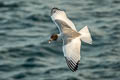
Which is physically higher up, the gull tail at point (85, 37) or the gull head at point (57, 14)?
the gull head at point (57, 14)

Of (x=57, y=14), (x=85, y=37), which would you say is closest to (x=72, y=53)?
(x=85, y=37)

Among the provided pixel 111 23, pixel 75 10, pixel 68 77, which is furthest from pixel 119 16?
pixel 68 77

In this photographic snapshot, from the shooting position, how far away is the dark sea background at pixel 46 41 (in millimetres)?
12258

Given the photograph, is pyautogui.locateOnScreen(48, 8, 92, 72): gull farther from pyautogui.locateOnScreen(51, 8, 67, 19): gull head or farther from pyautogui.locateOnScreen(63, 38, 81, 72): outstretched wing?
pyautogui.locateOnScreen(51, 8, 67, 19): gull head

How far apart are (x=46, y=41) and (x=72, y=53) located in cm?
629

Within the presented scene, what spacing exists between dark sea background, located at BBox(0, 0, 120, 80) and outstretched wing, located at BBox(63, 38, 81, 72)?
4326mm

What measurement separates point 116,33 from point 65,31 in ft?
20.8

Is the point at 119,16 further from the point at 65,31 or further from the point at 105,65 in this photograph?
the point at 65,31

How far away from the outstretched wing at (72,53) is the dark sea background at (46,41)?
4.33m

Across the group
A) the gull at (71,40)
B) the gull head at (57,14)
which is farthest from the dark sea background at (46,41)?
the gull at (71,40)

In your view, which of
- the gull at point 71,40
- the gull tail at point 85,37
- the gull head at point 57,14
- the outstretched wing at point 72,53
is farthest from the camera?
the gull head at point 57,14

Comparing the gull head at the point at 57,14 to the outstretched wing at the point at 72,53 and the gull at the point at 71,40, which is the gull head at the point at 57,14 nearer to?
the gull at the point at 71,40

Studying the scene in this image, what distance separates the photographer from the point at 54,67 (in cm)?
1236

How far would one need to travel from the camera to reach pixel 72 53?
749 centimetres
